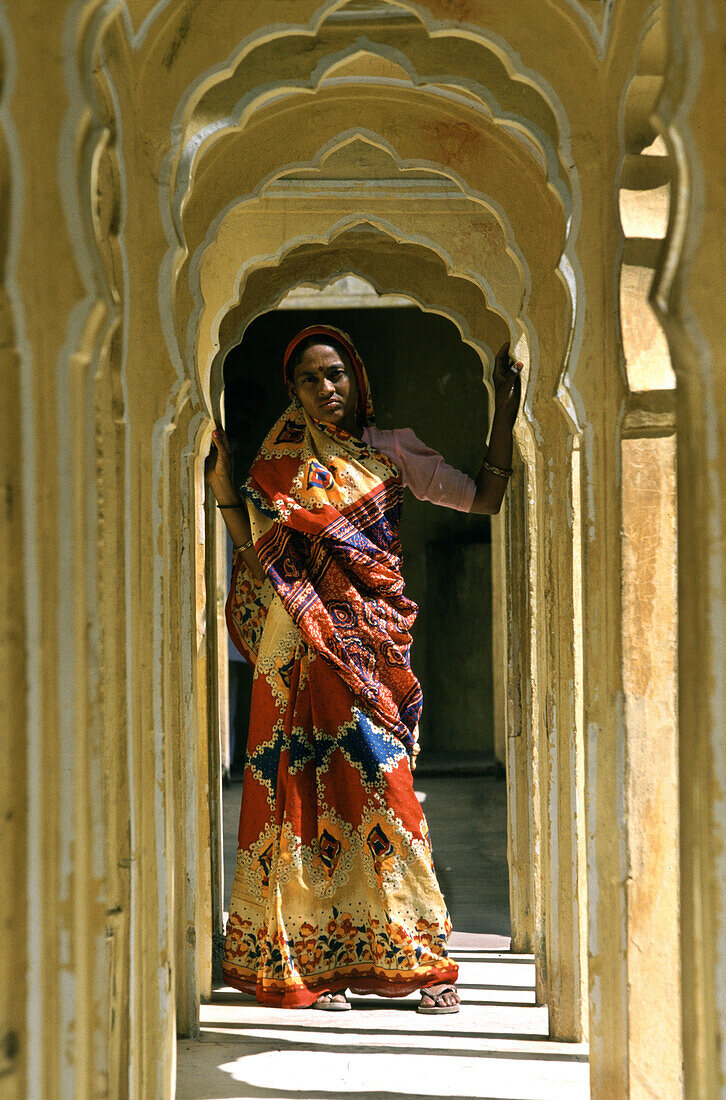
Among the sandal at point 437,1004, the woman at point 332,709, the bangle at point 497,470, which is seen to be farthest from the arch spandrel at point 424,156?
the sandal at point 437,1004

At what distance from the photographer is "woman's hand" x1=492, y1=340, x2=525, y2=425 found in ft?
15.8

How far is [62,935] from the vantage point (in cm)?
216

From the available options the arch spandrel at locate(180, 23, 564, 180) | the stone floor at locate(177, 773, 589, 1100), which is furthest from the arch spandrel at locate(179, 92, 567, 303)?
the stone floor at locate(177, 773, 589, 1100)

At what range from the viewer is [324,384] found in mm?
5055

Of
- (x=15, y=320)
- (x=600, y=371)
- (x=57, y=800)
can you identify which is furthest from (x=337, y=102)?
(x=57, y=800)

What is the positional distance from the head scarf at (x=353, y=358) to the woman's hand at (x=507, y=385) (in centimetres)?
54

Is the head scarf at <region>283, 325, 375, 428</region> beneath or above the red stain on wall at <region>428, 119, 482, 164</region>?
beneath

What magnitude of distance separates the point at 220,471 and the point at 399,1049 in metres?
2.21

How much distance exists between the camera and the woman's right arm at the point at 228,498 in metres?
4.88

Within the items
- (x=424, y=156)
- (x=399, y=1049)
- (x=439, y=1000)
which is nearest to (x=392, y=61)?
(x=424, y=156)

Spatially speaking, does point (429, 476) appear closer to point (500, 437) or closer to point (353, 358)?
point (500, 437)

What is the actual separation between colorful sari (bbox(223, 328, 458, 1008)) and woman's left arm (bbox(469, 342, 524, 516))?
14.1 inches

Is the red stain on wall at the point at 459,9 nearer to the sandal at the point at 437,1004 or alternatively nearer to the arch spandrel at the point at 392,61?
the arch spandrel at the point at 392,61

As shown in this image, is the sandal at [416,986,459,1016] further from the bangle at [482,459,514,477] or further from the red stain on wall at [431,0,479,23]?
the red stain on wall at [431,0,479,23]
